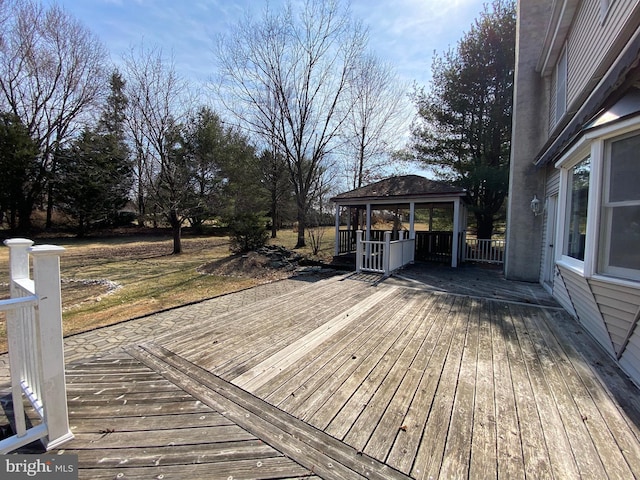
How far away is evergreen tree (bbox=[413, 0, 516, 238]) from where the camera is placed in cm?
1241

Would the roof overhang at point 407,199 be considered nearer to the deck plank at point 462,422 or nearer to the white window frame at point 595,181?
the white window frame at point 595,181

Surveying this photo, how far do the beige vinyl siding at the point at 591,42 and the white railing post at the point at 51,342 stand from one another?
583 cm

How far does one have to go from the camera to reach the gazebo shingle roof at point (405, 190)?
989cm

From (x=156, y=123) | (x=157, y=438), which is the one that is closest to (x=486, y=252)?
(x=157, y=438)

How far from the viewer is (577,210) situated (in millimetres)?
4266

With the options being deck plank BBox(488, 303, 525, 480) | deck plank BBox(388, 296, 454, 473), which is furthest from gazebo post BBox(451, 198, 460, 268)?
deck plank BBox(488, 303, 525, 480)

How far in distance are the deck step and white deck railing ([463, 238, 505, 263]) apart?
34.4ft

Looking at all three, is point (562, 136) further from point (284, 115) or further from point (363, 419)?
point (284, 115)

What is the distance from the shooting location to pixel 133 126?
12781mm

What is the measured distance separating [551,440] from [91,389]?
135 inches

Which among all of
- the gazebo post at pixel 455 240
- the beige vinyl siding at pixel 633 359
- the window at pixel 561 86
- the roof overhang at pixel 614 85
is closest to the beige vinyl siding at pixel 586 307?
the beige vinyl siding at pixel 633 359

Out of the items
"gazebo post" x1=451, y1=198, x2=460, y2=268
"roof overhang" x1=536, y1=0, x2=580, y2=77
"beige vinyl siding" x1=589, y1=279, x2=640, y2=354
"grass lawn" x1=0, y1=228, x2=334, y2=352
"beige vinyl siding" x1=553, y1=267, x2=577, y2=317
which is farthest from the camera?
"gazebo post" x1=451, y1=198, x2=460, y2=268

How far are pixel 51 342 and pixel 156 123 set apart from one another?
13951 millimetres

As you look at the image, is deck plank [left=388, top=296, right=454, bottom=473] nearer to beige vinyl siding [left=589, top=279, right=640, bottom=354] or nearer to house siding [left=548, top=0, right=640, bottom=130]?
beige vinyl siding [left=589, top=279, right=640, bottom=354]
